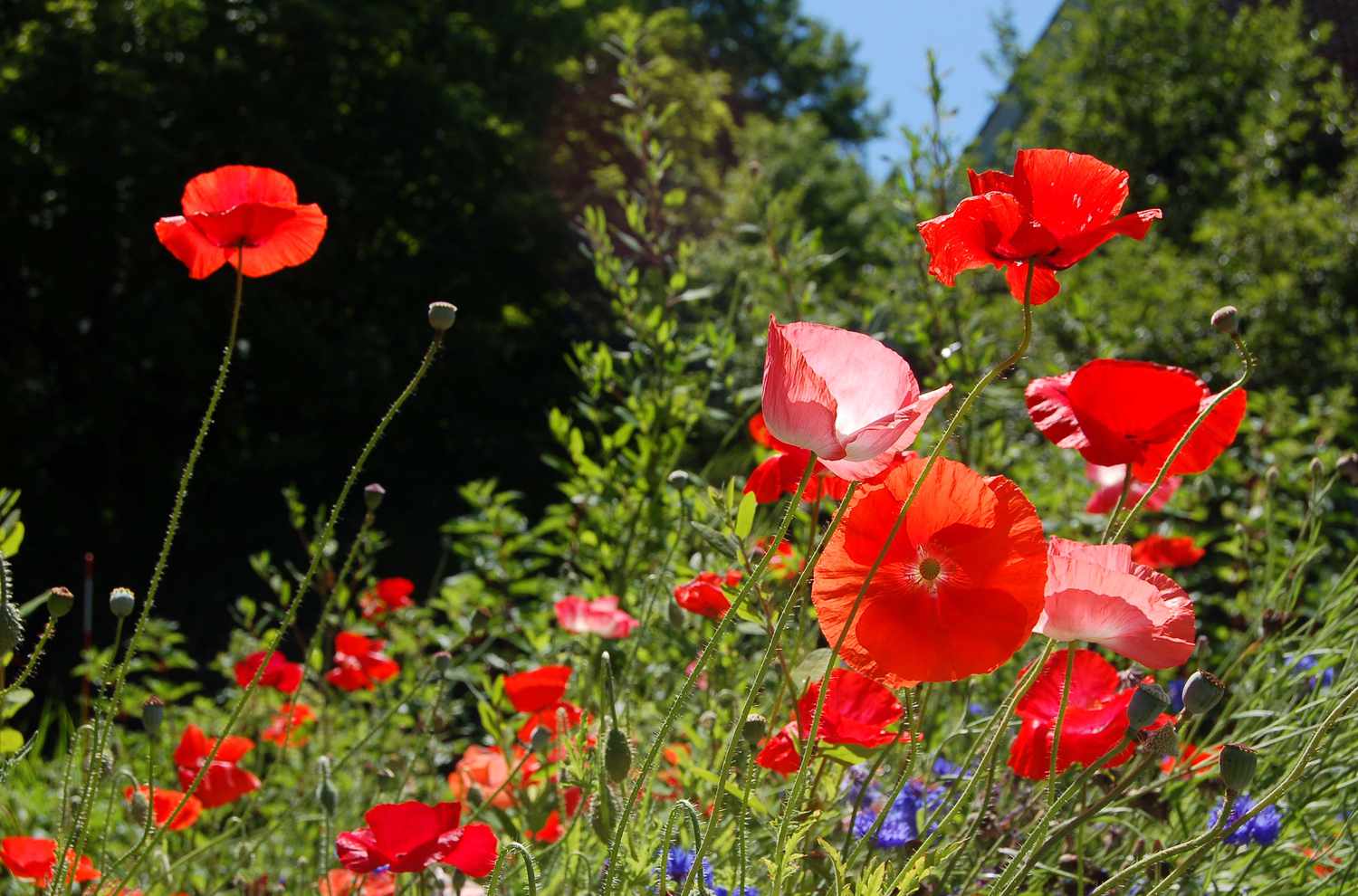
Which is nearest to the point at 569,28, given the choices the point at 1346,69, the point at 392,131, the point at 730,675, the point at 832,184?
the point at 392,131

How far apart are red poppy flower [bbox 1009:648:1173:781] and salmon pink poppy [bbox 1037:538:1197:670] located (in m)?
0.13

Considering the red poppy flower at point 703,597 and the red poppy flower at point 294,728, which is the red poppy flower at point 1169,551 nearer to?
the red poppy flower at point 703,597

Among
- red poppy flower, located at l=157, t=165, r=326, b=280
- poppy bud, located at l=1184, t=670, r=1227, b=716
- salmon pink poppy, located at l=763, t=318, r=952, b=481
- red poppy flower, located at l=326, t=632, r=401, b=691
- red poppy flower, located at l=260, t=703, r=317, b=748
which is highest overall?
salmon pink poppy, located at l=763, t=318, r=952, b=481

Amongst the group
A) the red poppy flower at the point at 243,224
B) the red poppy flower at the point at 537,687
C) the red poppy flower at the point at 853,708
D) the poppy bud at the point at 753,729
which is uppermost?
the red poppy flower at the point at 243,224

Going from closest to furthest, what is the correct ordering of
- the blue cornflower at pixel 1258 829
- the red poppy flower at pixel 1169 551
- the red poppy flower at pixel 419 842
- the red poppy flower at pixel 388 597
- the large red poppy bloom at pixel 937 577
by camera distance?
the large red poppy bloom at pixel 937 577 < the red poppy flower at pixel 419 842 < the blue cornflower at pixel 1258 829 < the red poppy flower at pixel 1169 551 < the red poppy flower at pixel 388 597

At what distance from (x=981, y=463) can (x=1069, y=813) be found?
0.84 m

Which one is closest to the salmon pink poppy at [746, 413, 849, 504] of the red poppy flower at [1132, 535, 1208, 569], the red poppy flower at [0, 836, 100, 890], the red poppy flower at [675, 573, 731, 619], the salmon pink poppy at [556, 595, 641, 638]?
the red poppy flower at [675, 573, 731, 619]

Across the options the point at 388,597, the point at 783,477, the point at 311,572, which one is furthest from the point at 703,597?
the point at 388,597

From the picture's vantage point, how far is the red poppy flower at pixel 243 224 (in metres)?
1.10

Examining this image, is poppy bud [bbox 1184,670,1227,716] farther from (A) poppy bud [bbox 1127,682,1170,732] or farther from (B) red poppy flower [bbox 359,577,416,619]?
(B) red poppy flower [bbox 359,577,416,619]

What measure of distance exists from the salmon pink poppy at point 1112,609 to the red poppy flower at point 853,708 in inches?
9.7

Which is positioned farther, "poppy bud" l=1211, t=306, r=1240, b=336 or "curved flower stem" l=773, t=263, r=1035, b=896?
"poppy bud" l=1211, t=306, r=1240, b=336

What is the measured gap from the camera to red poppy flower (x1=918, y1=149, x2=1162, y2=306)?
778mm

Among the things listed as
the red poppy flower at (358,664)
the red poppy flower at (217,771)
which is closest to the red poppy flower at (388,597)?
the red poppy flower at (358,664)
